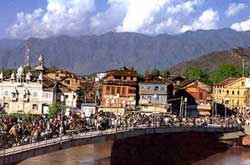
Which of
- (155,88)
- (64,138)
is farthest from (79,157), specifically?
(155,88)

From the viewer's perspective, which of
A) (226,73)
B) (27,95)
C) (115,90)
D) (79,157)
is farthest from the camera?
(226,73)

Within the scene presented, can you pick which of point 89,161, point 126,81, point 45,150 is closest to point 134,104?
point 126,81

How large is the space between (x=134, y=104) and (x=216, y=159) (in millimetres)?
30512

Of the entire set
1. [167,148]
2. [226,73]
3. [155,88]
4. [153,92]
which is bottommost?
[167,148]

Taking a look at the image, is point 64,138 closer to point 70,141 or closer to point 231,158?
point 70,141

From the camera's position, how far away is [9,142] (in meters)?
A: 37.7

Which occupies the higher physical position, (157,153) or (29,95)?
(29,95)

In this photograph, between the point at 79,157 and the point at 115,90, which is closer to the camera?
the point at 79,157

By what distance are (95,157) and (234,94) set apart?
67.3 m

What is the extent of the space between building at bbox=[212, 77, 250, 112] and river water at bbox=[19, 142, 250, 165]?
4611 centimetres

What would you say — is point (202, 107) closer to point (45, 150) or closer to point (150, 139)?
point (150, 139)

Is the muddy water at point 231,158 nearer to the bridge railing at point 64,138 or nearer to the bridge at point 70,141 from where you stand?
the bridge at point 70,141

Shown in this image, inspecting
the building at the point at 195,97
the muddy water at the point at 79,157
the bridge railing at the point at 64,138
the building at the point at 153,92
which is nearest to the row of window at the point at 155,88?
the building at the point at 153,92

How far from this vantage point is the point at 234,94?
131375mm
